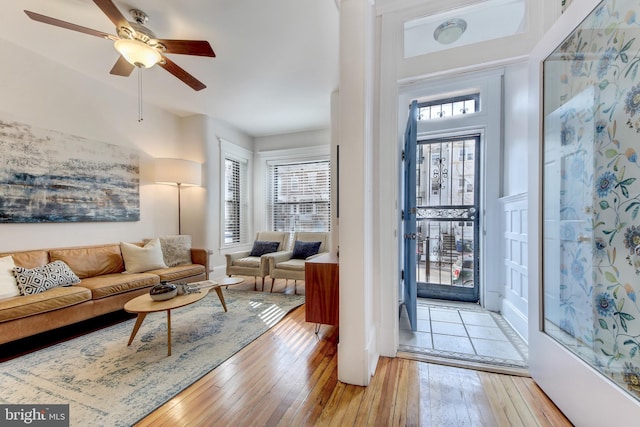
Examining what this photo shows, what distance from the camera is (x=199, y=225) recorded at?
14.0ft

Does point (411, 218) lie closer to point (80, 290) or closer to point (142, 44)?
point (142, 44)

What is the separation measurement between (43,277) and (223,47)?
277cm

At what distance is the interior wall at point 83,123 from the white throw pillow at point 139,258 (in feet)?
1.40

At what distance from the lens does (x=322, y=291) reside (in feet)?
7.14

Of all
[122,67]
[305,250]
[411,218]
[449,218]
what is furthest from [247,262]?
[449,218]

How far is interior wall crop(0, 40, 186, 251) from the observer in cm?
256

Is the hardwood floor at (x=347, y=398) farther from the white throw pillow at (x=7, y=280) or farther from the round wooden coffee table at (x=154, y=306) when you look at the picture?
the white throw pillow at (x=7, y=280)

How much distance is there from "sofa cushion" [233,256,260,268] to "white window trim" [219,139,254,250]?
77 cm

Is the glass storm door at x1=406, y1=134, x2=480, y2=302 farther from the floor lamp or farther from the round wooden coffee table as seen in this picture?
the floor lamp

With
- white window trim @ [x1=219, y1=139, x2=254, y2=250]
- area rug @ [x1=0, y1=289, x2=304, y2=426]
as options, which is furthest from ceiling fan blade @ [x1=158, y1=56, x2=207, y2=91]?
area rug @ [x1=0, y1=289, x2=304, y2=426]

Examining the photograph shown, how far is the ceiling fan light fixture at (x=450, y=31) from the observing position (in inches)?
75.7

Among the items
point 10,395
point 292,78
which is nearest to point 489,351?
point 10,395

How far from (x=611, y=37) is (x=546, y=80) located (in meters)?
0.32

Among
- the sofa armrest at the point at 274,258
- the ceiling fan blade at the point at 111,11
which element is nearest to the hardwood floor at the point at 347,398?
the sofa armrest at the point at 274,258
